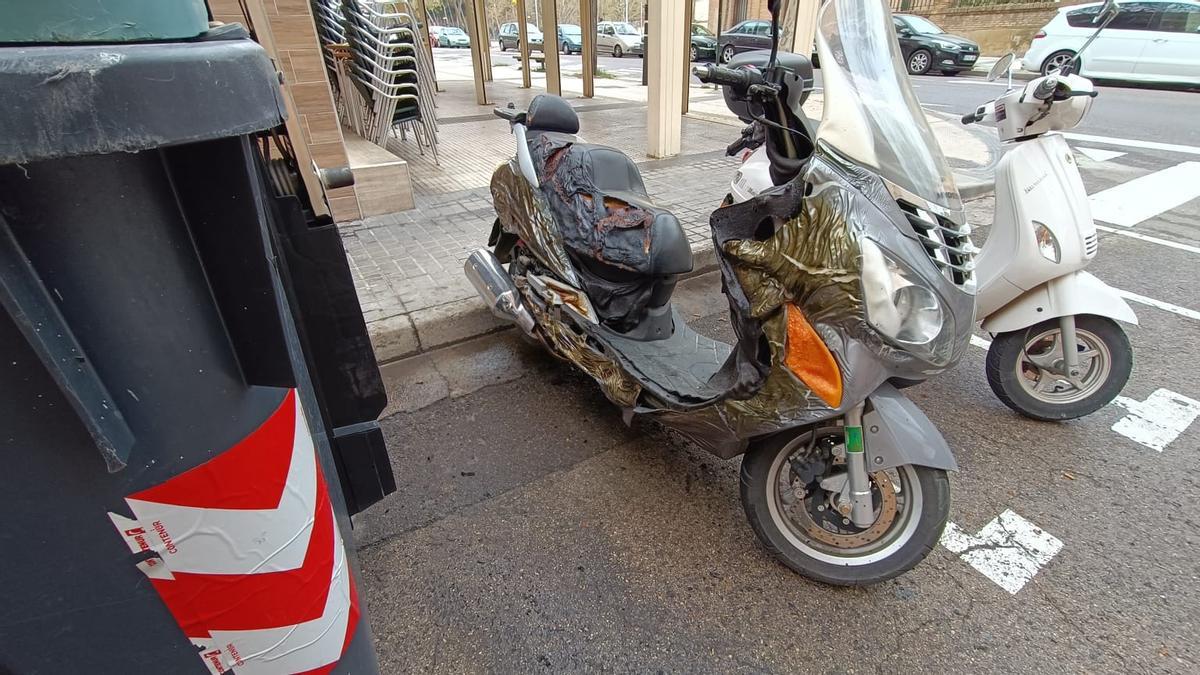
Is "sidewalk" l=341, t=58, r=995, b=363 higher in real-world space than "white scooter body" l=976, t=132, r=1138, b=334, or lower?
lower

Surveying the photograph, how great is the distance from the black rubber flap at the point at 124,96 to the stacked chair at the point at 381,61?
5.82 m

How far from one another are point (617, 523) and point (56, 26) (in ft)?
6.53

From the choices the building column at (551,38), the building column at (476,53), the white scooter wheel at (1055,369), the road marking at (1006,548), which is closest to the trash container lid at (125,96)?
the road marking at (1006,548)

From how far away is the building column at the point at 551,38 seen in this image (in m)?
10.5

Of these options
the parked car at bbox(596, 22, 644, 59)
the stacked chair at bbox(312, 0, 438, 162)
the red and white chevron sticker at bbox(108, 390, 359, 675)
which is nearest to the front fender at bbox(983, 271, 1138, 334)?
the red and white chevron sticker at bbox(108, 390, 359, 675)

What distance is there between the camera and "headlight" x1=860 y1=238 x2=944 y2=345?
1534mm

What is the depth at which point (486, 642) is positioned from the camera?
1.76 m

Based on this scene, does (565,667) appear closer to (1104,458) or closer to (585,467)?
(585,467)

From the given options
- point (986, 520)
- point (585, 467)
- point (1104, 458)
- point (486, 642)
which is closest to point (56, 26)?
point (486, 642)

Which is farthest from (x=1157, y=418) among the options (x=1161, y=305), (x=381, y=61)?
(x=381, y=61)

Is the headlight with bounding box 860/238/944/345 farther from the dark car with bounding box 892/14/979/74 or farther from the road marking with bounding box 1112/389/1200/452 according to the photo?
the dark car with bounding box 892/14/979/74

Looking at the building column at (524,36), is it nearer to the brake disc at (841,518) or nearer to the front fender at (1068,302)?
the front fender at (1068,302)

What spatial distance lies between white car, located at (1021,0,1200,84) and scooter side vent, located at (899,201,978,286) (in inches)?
502

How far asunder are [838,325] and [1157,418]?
2.26 metres
